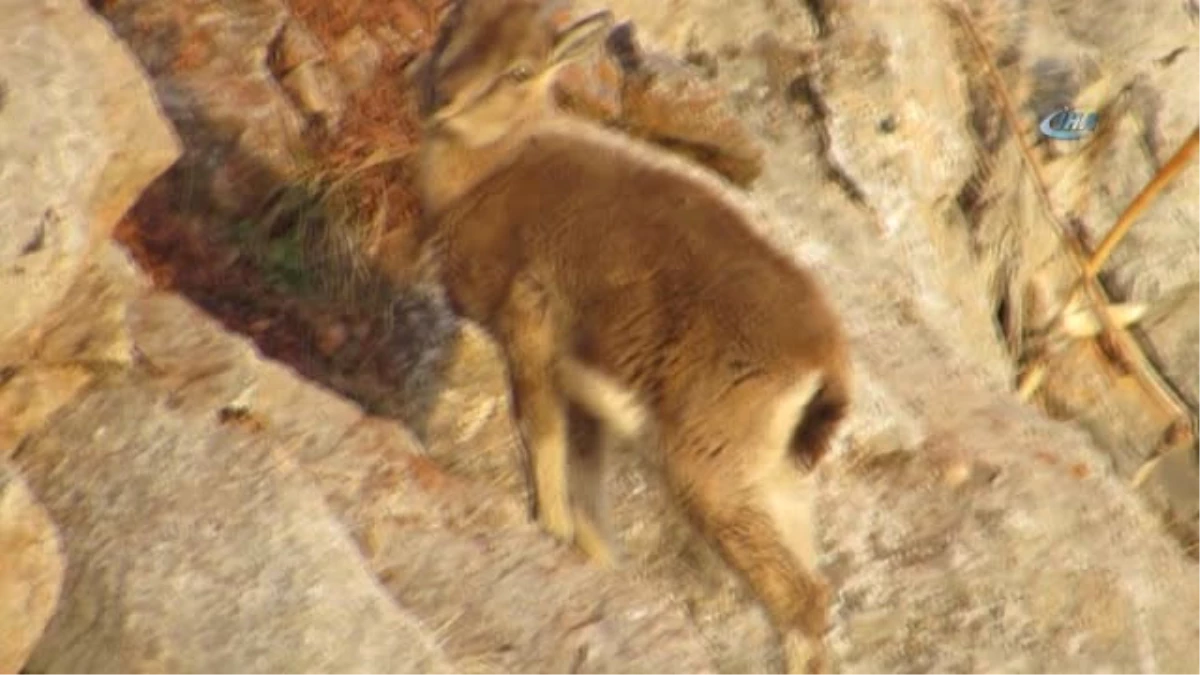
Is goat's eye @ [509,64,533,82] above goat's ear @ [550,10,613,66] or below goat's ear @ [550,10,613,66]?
below

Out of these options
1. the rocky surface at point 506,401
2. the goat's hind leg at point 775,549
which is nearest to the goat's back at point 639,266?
the goat's hind leg at point 775,549

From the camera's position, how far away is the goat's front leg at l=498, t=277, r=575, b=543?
24.9 ft

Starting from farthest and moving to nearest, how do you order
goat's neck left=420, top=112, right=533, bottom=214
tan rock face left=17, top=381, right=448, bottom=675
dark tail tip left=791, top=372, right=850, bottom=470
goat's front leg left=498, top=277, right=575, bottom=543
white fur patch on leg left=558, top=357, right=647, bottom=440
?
goat's neck left=420, top=112, right=533, bottom=214, goat's front leg left=498, top=277, right=575, bottom=543, white fur patch on leg left=558, top=357, right=647, bottom=440, dark tail tip left=791, top=372, right=850, bottom=470, tan rock face left=17, top=381, right=448, bottom=675

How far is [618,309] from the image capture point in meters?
7.27

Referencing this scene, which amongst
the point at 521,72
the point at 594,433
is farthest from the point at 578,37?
the point at 594,433

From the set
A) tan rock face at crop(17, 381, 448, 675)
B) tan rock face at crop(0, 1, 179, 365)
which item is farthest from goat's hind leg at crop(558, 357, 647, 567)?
tan rock face at crop(0, 1, 179, 365)

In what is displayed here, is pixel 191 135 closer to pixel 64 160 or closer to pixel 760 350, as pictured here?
pixel 64 160

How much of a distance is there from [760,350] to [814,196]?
3075 mm

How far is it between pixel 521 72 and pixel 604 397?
3.94 ft

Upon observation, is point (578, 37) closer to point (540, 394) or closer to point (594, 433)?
point (540, 394)

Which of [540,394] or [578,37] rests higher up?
[578,37]

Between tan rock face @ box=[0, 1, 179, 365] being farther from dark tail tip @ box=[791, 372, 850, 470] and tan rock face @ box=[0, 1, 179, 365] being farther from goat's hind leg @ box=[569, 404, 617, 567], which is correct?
dark tail tip @ box=[791, 372, 850, 470]

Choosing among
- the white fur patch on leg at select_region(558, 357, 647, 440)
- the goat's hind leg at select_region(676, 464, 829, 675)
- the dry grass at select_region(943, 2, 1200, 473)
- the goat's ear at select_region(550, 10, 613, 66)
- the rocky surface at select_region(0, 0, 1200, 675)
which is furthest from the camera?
the dry grass at select_region(943, 2, 1200, 473)

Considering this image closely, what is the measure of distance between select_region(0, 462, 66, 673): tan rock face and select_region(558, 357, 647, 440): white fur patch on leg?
1.72 m
